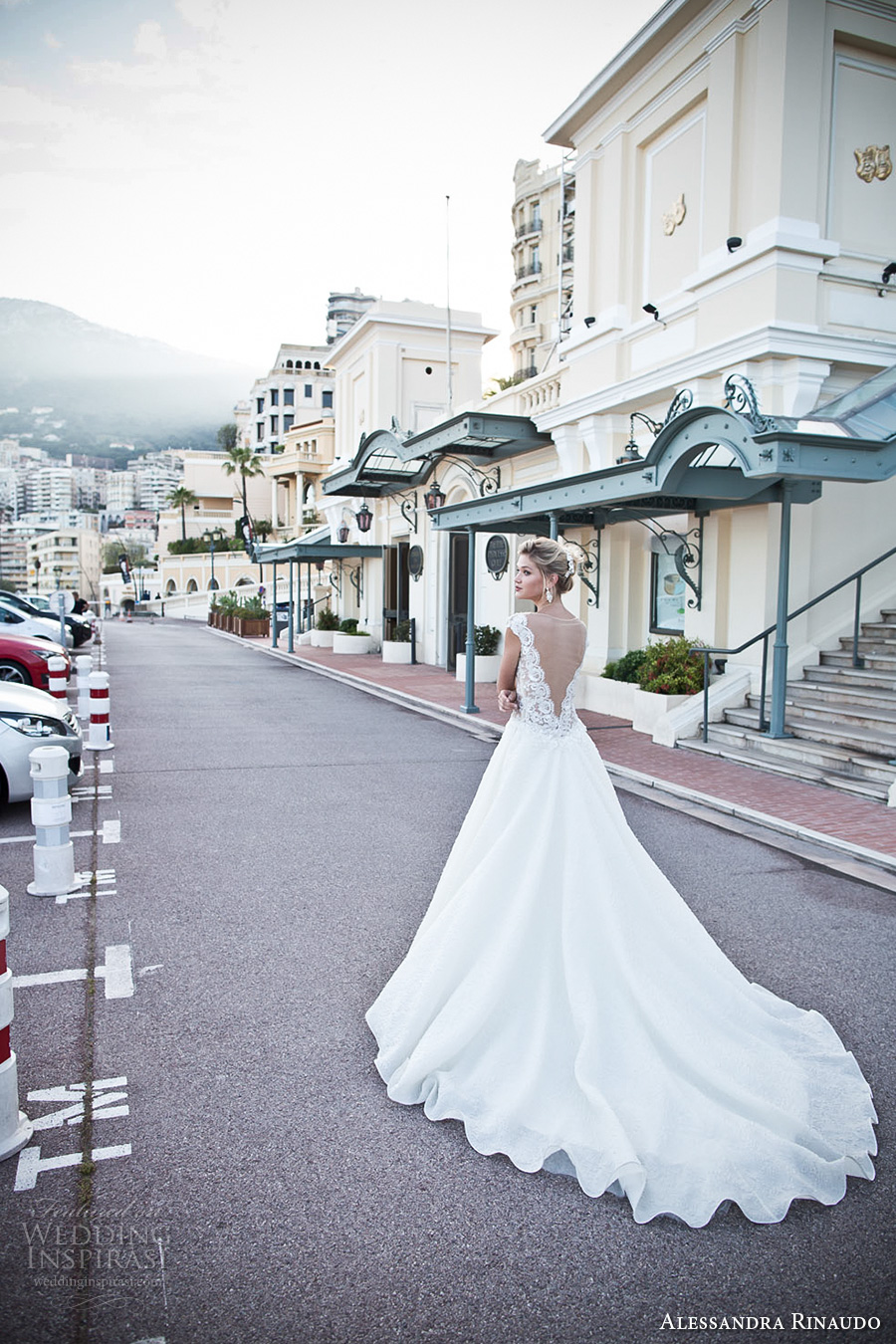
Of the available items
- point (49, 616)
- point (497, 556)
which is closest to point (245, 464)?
point (49, 616)

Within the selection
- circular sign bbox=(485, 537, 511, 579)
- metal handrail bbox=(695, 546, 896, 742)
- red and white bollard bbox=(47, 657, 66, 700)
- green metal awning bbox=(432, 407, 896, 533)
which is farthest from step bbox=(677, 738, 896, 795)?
circular sign bbox=(485, 537, 511, 579)

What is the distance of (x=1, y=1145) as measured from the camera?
10.2 ft

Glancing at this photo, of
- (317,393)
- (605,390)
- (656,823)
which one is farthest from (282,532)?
(656,823)

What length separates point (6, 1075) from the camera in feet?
10.3

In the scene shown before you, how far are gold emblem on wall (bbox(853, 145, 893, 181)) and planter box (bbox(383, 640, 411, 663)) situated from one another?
47.7ft

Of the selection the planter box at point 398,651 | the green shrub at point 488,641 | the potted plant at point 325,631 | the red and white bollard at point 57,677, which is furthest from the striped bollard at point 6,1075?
the potted plant at point 325,631

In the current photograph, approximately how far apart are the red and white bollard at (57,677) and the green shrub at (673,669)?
755 cm

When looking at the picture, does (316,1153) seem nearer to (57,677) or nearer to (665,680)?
(665,680)

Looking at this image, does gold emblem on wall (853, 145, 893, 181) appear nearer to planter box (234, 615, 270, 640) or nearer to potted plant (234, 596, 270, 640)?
potted plant (234, 596, 270, 640)

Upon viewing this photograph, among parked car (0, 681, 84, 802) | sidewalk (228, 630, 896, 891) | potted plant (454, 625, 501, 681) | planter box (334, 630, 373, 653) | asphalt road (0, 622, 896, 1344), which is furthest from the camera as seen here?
planter box (334, 630, 373, 653)

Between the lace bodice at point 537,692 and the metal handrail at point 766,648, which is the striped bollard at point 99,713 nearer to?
the metal handrail at point 766,648

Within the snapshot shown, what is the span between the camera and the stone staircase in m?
9.02

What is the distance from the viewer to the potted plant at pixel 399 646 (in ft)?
77.5

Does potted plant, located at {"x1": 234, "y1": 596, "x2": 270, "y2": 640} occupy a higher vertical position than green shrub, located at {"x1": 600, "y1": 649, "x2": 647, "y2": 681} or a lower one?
lower
